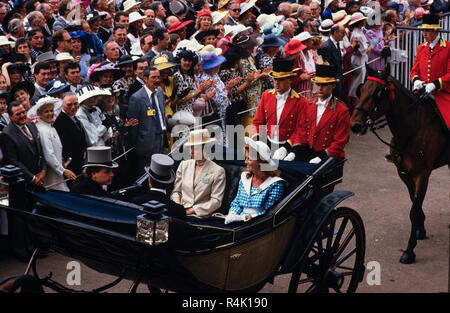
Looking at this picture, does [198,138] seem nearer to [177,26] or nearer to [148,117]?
[148,117]

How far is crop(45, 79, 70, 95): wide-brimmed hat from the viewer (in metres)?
8.34

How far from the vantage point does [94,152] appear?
6.05 metres

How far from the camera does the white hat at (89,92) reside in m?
8.27

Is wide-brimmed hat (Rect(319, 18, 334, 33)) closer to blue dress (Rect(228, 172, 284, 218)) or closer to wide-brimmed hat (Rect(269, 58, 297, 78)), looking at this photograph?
wide-brimmed hat (Rect(269, 58, 297, 78))

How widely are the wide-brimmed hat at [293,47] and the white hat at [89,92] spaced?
13.9 feet

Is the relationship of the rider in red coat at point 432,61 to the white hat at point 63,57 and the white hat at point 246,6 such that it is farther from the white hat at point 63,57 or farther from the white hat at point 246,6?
the white hat at point 246,6

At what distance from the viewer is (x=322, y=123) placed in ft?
24.6

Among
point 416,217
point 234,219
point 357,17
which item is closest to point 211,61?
point 416,217

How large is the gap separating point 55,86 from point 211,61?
8.38ft

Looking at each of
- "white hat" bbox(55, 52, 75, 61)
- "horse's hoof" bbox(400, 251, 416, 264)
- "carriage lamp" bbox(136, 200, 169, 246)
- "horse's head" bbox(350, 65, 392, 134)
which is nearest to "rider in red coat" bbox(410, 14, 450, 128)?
"horse's head" bbox(350, 65, 392, 134)

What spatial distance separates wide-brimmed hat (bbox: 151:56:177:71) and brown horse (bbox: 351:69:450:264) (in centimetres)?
273

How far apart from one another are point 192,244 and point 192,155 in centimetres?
170

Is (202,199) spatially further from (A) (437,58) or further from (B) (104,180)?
(A) (437,58)

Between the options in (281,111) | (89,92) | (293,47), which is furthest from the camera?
(293,47)
